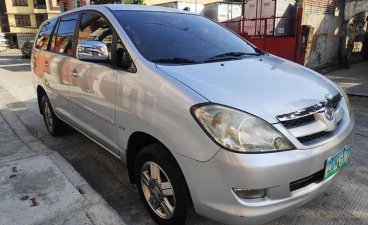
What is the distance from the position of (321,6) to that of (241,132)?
11.7 metres

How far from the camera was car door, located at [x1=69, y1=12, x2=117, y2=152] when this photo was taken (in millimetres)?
2941

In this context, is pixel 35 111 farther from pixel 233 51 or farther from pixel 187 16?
pixel 233 51

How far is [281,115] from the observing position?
2070 millimetres

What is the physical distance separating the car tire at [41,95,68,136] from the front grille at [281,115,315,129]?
138 inches

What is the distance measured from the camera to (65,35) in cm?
407

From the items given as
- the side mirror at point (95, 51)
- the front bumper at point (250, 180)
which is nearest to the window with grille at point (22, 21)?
the side mirror at point (95, 51)

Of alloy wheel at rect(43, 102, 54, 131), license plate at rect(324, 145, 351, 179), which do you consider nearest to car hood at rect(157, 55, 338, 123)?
license plate at rect(324, 145, 351, 179)

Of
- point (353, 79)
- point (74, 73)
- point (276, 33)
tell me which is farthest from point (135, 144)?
point (276, 33)

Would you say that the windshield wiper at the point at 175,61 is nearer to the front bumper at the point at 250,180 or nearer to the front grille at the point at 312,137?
the front bumper at the point at 250,180

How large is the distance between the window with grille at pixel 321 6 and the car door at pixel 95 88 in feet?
30.2

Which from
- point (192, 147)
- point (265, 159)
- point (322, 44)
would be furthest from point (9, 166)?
point (322, 44)

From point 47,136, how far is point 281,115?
396 cm

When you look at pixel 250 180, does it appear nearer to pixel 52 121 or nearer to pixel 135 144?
pixel 135 144

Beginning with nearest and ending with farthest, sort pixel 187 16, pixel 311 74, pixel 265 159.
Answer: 1. pixel 265 159
2. pixel 311 74
3. pixel 187 16
